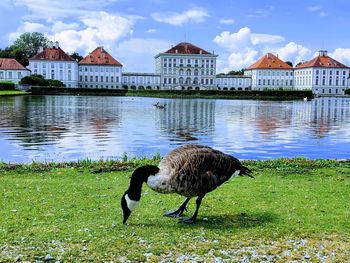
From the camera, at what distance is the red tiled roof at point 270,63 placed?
17775 cm

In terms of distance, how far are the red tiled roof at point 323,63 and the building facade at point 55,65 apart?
87.4 metres

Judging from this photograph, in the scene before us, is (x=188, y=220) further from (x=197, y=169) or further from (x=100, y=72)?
(x=100, y=72)

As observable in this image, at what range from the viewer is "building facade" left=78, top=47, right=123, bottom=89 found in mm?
160500

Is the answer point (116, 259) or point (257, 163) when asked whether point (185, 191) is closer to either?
point (116, 259)

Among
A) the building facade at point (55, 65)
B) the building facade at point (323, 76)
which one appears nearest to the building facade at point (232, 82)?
the building facade at point (323, 76)

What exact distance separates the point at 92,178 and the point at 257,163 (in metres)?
5.28

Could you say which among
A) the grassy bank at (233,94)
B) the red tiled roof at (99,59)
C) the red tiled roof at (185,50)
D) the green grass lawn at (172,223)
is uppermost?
the red tiled roof at (185,50)

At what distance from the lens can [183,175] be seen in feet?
23.6

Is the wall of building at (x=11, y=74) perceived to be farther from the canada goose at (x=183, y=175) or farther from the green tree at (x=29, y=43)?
the canada goose at (x=183, y=175)

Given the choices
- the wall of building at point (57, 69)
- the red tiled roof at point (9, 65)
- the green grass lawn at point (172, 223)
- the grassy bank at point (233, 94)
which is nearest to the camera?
the green grass lawn at point (172, 223)

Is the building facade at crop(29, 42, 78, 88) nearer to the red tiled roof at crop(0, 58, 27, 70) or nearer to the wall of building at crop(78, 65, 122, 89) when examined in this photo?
the wall of building at crop(78, 65, 122, 89)

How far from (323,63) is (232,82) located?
3568 centimetres

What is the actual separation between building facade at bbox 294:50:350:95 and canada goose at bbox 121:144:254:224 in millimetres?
172869

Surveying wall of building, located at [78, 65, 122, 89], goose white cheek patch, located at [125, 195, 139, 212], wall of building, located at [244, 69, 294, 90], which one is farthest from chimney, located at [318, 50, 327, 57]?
goose white cheek patch, located at [125, 195, 139, 212]
